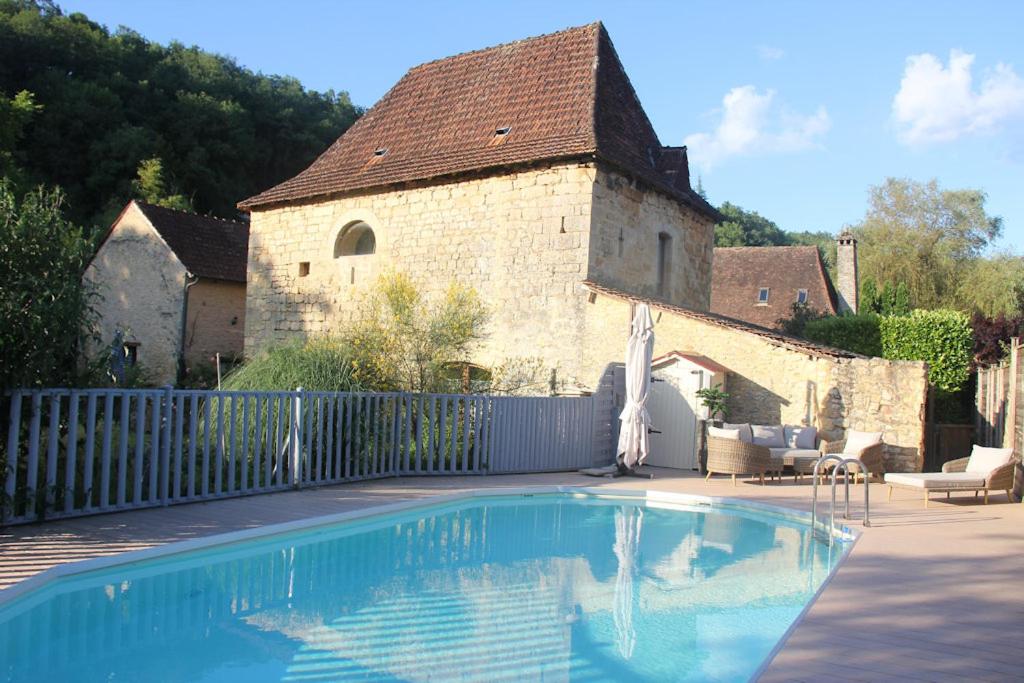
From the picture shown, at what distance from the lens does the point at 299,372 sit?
11.7 meters

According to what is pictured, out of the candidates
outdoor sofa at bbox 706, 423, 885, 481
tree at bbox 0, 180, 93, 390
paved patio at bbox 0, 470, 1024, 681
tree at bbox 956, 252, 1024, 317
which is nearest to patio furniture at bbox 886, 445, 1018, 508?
paved patio at bbox 0, 470, 1024, 681

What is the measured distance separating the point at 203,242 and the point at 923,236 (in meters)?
28.5

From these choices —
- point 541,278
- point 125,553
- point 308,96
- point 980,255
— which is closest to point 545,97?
point 541,278

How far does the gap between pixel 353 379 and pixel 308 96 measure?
40.5 m

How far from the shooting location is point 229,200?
41.5 m

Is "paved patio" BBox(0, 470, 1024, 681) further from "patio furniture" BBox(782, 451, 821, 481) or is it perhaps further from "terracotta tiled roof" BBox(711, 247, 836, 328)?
"terracotta tiled roof" BBox(711, 247, 836, 328)

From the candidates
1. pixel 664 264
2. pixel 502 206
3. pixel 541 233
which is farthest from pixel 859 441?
pixel 502 206

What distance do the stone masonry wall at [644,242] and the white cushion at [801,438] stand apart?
483 centimetres

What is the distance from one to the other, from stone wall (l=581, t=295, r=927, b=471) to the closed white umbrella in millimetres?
913

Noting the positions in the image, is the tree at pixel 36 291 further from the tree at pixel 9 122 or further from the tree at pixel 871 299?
the tree at pixel 871 299

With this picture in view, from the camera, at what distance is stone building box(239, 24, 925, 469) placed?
14164 millimetres

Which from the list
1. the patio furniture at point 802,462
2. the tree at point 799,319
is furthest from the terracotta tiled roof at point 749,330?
the tree at point 799,319

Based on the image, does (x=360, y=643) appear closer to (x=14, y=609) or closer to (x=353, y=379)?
(x=14, y=609)

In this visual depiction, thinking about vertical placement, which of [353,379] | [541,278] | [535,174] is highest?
[535,174]
